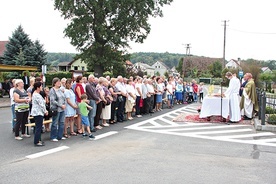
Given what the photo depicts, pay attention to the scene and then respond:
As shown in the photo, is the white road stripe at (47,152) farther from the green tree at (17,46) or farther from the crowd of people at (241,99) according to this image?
the green tree at (17,46)

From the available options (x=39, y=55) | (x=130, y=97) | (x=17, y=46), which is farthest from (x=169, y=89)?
(x=17, y=46)

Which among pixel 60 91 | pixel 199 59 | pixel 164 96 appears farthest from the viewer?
pixel 199 59

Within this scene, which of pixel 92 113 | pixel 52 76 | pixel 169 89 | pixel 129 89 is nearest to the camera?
pixel 92 113

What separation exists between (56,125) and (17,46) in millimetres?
32655

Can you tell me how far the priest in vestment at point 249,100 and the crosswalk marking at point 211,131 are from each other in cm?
140

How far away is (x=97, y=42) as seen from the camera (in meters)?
36.5

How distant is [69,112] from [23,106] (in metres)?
1.36

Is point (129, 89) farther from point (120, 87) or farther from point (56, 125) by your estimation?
point (56, 125)

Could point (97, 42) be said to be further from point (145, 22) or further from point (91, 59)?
point (145, 22)

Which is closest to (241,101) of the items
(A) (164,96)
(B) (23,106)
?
(A) (164,96)

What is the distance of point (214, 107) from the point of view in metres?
12.4

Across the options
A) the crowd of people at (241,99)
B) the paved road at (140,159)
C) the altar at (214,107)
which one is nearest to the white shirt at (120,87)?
the paved road at (140,159)

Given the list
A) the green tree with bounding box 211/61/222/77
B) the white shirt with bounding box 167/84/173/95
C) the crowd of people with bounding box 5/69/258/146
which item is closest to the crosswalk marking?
the crowd of people with bounding box 5/69/258/146

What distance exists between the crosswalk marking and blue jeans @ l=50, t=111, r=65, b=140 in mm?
2933
